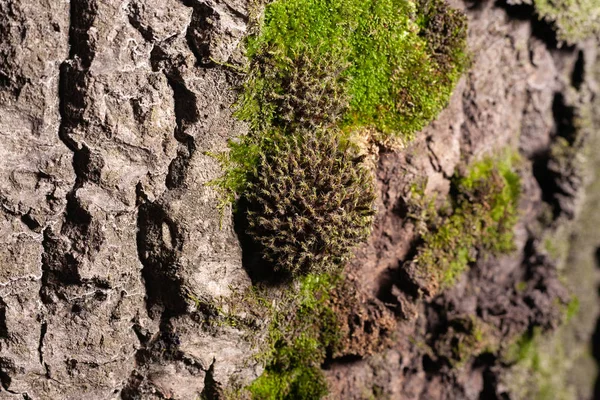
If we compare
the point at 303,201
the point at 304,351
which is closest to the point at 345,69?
the point at 303,201

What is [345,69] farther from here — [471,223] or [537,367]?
[537,367]

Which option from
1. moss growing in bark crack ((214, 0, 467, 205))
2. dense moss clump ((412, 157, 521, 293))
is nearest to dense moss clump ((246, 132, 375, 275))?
moss growing in bark crack ((214, 0, 467, 205))

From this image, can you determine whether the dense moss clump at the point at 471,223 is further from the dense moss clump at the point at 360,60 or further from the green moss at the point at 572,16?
the green moss at the point at 572,16

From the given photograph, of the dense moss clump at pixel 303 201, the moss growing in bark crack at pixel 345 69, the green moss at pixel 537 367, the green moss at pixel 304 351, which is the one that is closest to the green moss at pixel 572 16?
the moss growing in bark crack at pixel 345 69

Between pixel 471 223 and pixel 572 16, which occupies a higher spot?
pixel 572 16

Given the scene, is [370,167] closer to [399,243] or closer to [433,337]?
[399,243]

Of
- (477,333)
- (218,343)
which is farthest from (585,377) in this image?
(218,343)

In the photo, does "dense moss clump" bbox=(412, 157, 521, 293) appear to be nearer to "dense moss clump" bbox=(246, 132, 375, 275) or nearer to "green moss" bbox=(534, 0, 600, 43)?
"dense moss clump" bbox=(246, 132, 375, 275)

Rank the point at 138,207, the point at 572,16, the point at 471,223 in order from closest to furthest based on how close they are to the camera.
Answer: the point at 138,207 < the point at 471,223 < the point at 572,16
